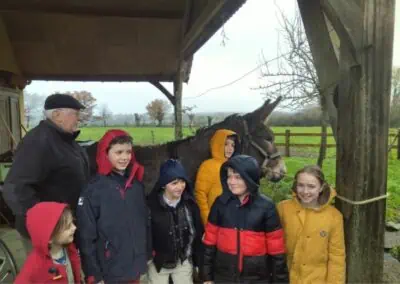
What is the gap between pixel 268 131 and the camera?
4309 millimetres

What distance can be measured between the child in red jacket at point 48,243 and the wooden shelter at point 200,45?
5.31 feet

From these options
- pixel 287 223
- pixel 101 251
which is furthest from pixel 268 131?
pixel 101 251

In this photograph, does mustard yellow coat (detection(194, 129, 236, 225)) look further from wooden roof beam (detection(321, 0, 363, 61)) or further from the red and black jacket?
wooden roof beam (detection(321, 0, 363, 61))

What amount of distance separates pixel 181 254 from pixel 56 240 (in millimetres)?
832

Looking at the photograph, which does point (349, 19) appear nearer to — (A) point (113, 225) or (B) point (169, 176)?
(B) point (169, 176)

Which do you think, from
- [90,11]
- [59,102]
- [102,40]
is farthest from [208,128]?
[102,40]

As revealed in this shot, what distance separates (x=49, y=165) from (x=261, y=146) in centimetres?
260

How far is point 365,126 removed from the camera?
1885mm

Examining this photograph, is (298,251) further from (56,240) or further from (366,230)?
(56,240)

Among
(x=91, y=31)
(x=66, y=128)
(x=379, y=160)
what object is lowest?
(x=379, y=160)

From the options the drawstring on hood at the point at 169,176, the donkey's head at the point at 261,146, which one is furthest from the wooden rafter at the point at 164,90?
the drawstring on hood at the point at 169,176

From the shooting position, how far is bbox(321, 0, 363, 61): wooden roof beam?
1.84 m

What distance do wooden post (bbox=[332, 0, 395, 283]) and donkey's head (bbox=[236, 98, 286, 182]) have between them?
2042 millimetres

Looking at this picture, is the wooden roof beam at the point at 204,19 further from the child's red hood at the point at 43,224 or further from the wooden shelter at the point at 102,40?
the child's red hood at the point at 43,224
